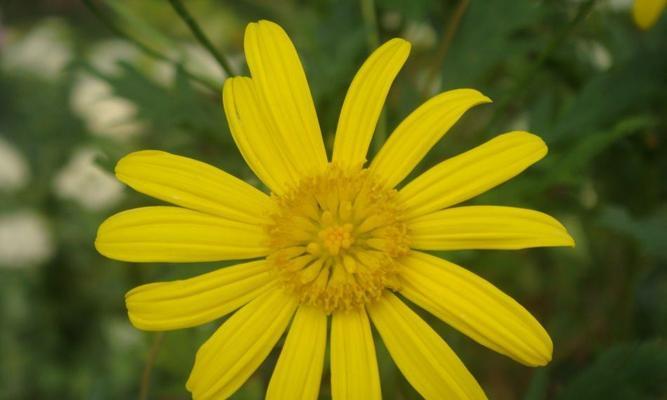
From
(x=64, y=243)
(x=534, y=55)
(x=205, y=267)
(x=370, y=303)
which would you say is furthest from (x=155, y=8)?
(x=370, y=303)

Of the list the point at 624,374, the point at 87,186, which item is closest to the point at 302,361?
the point at 624,374

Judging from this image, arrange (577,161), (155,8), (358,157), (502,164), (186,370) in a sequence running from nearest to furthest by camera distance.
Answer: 1. (502,164)
2. (358,157)
3. (577,161)
4. (186,370)
5. (155,8)

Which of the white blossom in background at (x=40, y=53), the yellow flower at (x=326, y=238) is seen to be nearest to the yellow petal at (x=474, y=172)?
the yellow flower at (x=326, y=238)

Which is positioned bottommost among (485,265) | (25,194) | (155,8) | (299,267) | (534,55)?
(299,267)

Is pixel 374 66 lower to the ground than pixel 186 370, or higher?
higher

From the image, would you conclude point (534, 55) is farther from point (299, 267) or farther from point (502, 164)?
point (299, 267)

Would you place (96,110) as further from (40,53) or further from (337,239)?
(337,239)

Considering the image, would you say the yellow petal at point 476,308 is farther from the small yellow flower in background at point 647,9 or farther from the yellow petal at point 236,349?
the small yellow flower in background at point 647,9
